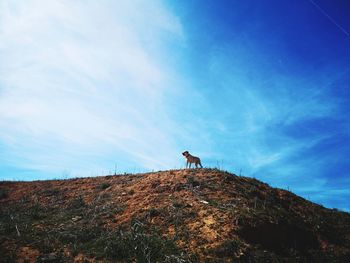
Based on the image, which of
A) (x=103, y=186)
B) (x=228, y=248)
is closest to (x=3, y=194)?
(x=103, y=186)

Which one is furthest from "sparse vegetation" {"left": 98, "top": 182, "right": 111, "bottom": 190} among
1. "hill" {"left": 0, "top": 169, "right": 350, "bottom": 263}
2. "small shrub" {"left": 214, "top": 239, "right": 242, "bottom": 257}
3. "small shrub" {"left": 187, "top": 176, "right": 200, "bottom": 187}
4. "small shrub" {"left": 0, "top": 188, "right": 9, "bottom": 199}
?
"small shrub" {"left": 214, "top": 239, "right": 242, "bottom": 257}

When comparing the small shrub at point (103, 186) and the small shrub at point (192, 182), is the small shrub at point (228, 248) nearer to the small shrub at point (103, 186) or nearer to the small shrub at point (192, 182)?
the small shrub at point (192, 182)

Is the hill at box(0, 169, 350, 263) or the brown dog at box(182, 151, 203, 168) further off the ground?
the brown dog at box(182, 151, 203, 168)

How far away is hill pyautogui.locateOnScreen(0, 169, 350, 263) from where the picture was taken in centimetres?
1134

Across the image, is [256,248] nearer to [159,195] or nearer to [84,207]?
[159,195]

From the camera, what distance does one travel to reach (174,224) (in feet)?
43.0

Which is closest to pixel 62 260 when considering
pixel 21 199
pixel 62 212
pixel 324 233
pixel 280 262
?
pixel 62 212

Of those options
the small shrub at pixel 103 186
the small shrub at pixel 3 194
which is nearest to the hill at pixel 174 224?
the small shrub at pixel 103 186

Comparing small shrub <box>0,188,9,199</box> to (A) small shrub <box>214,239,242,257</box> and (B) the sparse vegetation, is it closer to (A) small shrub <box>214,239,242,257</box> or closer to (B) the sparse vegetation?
(B) the sparse vegetation

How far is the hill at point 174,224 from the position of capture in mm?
11336

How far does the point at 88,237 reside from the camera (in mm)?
13031

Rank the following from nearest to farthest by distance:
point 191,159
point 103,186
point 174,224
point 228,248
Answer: point 228,248
point 174,224
point 103,186
point 191,159

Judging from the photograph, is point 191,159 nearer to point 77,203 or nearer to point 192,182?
point 192,182

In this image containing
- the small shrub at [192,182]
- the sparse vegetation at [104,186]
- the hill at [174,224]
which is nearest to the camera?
the hill at [174,224]
